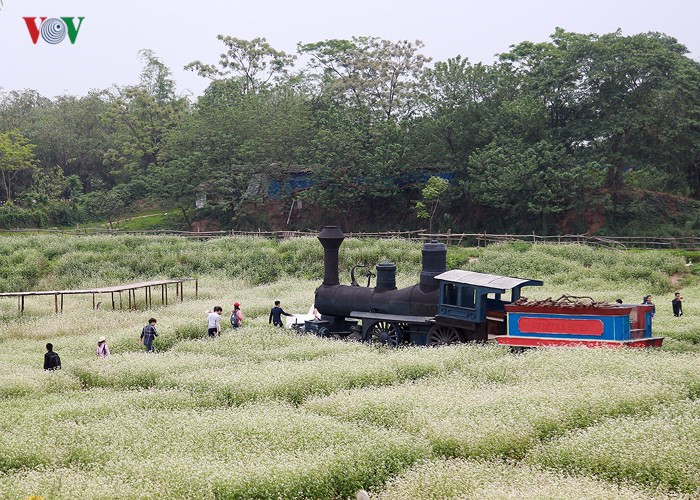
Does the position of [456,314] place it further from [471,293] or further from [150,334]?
[150,334]

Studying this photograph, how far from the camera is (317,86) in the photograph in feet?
234

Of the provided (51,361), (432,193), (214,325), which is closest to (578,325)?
(214,325)

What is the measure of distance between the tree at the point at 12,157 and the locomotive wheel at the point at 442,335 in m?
55.2

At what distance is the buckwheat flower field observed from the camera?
38.2 feet

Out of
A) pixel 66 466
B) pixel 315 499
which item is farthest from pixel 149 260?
pixel 315 499

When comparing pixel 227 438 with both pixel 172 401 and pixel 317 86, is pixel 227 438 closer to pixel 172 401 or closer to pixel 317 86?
pixel 172 401

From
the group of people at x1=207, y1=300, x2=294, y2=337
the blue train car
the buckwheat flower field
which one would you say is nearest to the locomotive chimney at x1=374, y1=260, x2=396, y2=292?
the buckwheat flower field

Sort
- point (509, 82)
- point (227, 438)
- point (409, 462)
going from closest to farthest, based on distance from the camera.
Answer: point (409, 462), point (227, 438), point (509, 82)

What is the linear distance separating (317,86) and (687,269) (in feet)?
137

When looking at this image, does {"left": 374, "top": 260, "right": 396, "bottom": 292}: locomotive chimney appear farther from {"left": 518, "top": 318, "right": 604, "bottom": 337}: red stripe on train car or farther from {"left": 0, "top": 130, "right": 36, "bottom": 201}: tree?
{"left": 0, "top": 130, "right": 36, "bottom": 201}: tree

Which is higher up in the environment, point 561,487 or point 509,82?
point 509,82

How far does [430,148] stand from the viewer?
54969 millimetres

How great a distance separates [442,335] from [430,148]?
33595mm

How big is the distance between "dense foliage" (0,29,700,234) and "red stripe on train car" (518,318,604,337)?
28.9 metres
